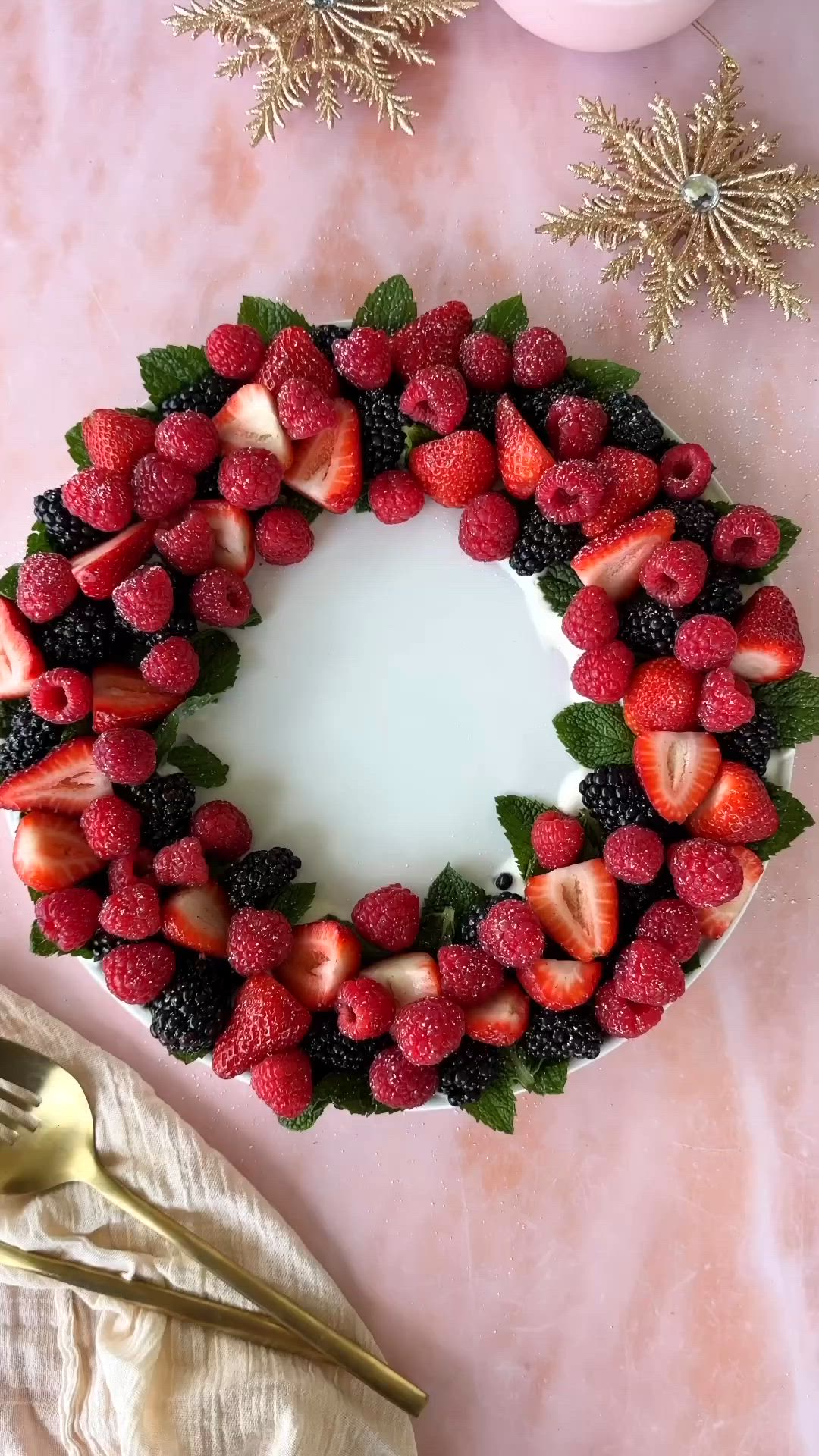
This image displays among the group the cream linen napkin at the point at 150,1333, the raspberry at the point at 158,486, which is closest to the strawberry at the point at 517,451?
the raspberry at the point at 158,486

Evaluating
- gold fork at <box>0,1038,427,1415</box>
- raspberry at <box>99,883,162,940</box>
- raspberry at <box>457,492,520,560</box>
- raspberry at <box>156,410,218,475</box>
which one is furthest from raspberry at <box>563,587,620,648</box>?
gold fork at <box>0,1038,427,1415</box>

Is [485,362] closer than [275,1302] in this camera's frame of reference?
Yes

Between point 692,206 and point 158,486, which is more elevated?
point 692,206

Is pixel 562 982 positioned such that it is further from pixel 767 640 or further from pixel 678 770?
pixel 767 640

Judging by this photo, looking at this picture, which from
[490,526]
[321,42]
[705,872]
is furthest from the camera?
[321,42]

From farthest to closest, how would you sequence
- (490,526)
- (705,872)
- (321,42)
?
(321,42)
(490,526)
(705,872)

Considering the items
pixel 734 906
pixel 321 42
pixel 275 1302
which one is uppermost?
pixel 321 42

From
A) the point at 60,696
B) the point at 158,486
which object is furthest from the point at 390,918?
the point at 158,486
